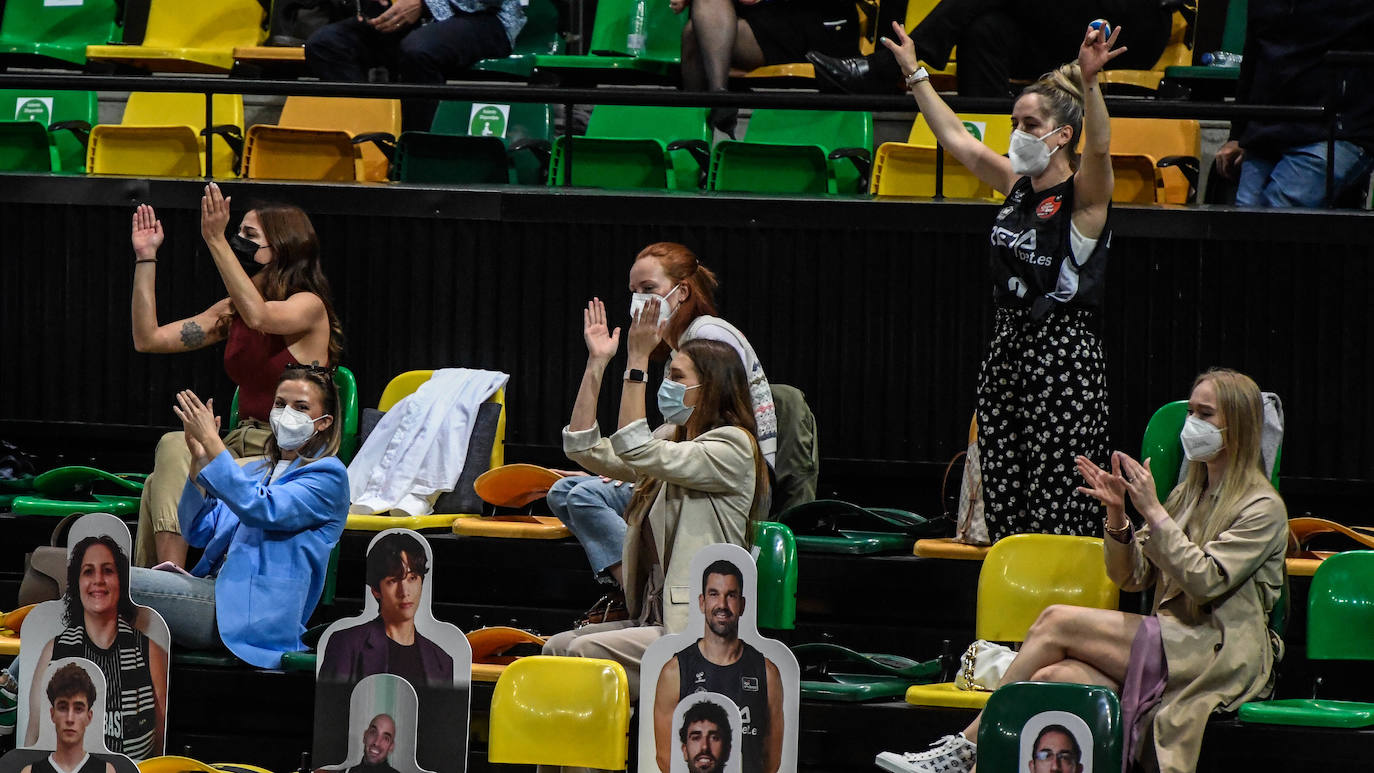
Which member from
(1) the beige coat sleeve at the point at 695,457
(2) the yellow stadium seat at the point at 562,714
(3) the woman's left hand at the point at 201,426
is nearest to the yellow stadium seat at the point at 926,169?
(1) the beige coat sleeve at the point at 695,457

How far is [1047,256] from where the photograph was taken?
4422mm

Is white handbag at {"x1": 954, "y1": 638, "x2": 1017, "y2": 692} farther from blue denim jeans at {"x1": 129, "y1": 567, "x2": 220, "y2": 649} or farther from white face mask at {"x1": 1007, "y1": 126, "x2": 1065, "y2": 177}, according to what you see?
blue denim jeans at {"x1": 129, "y1": 567, "x2": 220, "y2": 649}

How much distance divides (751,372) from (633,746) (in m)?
1.14

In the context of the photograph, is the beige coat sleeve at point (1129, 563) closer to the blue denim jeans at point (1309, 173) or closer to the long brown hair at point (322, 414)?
the long brown hair at point (322, 414)

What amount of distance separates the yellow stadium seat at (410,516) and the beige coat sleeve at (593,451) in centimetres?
87

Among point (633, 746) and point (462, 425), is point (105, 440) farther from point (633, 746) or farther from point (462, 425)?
point (633, 746)

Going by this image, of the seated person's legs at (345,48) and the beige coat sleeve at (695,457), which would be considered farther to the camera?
the seated person's legs at (345,48)

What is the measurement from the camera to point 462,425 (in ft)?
18.4

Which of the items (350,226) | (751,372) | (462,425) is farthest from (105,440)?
(751,372)

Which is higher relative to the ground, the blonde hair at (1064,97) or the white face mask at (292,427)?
the blonde hair at (1064,97)

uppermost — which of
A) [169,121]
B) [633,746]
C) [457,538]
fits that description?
[169,121]

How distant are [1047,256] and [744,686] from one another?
1.36 m

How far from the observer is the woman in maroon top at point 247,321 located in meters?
5.11

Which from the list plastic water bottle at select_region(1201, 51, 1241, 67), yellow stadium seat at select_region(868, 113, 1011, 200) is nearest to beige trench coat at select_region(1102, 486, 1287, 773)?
yellow stadium seat at select_region(868, 113, 1011, 200)
